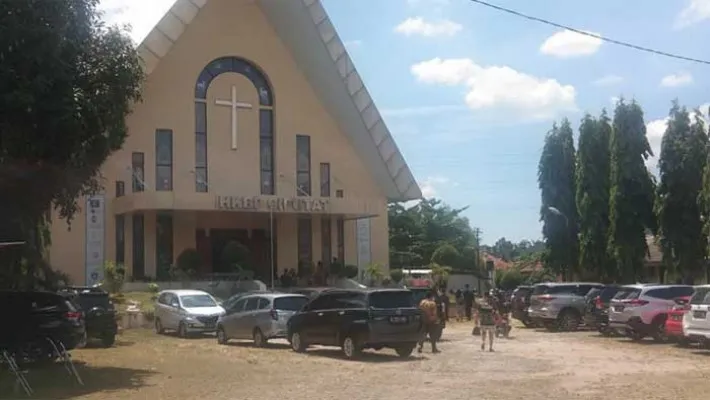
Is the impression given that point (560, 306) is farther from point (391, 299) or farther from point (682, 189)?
point (391, 299)

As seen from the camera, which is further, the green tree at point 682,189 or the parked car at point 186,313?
the green tree at point 682,189

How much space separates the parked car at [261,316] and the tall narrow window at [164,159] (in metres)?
22.0

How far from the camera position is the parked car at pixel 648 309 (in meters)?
24.5

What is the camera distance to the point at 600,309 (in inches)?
1093

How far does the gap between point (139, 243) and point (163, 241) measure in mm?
1263

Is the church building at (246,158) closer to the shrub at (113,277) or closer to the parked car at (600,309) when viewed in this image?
the shrub at (113,277)

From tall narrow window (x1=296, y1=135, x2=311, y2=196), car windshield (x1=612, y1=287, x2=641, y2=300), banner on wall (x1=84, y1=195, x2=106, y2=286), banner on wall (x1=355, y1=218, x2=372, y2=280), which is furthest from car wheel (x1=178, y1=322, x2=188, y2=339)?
banner on wall (x1=355, y1=218, x2=372, y2=280)

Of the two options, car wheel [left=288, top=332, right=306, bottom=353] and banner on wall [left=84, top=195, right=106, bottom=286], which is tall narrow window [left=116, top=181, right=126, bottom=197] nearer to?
banner on wall [left=84, top=195, right=106, bottom=286]

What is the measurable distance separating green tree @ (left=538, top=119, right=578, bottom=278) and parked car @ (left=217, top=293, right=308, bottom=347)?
23.1m

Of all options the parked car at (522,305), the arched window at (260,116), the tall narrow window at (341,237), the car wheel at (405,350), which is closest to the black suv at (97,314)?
the car wheel at (405,350)

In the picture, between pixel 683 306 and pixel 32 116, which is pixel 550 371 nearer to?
pixel 683 306

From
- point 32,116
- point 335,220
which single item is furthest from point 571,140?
point 32,116

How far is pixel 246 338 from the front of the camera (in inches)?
1006

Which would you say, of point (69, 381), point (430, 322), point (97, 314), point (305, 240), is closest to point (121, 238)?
point (305, 240)
